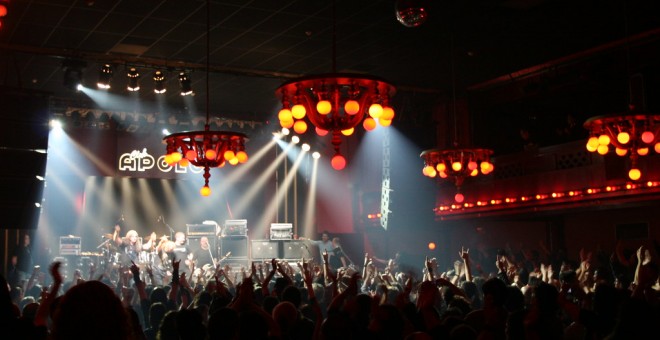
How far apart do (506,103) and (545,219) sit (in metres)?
2.89

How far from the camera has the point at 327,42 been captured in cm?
1283

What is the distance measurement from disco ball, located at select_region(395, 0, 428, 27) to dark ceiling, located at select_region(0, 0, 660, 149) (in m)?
3.25

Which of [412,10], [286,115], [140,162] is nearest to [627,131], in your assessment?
[412,10]

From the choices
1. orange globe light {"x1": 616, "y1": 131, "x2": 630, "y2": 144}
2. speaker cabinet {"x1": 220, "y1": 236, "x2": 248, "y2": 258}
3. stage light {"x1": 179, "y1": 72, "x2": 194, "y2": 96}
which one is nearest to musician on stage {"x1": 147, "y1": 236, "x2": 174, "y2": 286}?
speaker cabinet {"x1": 220, "y1": 236, "x2": 248, "y2": 258}

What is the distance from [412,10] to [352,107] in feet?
4.01

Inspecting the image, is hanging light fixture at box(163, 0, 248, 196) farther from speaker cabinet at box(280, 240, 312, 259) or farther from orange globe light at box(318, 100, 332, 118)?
speaker cabinet at box(280, 240, 312, 259)

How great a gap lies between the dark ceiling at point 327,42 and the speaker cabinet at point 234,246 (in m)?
3.45

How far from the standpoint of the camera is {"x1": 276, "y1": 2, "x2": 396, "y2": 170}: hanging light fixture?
23.8 feet

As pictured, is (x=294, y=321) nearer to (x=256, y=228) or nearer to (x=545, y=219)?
(x=545, y=219)

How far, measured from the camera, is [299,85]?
7.41 metres

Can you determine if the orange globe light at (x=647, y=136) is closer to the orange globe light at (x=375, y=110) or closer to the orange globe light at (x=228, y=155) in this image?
the orange globe light at (x=375, y=110)

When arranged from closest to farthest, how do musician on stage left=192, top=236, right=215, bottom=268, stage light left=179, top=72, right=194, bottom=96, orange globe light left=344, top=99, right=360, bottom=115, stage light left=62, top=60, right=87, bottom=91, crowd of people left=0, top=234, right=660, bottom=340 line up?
crowd of people left=0, top=234, right=660, bottom=340 < orange globe light left=344, top=99, right=360, bottom=115 < stage light left=62, top=60, right=87, bottom=91 < stage light left=179, top=72, right=194, bottom=96 < musician on stage left=192, top=236, right=215, bottom=268

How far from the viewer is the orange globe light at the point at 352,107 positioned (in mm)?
7309

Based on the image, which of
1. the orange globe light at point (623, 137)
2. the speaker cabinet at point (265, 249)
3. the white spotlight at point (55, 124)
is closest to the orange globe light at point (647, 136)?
the orange globe light at point (623, 137)
